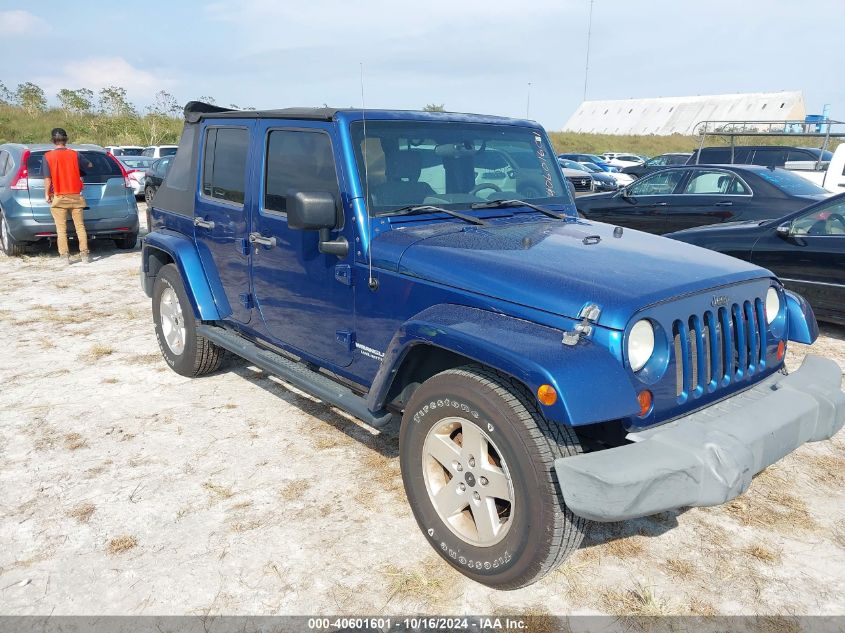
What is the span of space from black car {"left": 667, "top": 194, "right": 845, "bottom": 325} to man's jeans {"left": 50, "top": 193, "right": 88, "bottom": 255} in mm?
8526

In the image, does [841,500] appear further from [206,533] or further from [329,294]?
[206,533]

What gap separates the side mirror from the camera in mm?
3254

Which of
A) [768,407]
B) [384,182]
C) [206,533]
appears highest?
[384,182]

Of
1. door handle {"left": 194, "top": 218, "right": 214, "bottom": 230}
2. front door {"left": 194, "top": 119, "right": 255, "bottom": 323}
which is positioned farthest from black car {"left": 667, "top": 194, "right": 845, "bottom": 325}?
door handle {"left": 194, "top": 218, "right": 214, "bottom": 230}

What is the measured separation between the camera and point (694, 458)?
7.97 feet

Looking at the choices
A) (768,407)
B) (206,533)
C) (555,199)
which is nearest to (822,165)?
(555,199)

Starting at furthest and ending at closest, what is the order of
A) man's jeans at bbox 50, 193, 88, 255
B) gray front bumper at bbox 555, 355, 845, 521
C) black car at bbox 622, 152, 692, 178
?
black car at bbox 622, 152, 692, 178
man's jeans at bbox 50, 193, 88, 255
gray front bumper at bbox 555, 355, 845, 521

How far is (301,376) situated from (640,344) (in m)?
2.00

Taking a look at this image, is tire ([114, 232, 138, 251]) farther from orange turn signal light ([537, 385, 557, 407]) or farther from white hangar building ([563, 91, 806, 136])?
white hangar building ([563, 91, 806, 136])

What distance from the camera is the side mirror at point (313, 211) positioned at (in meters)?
3.25

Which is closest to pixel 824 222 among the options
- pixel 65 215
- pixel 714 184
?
pixel 714 184

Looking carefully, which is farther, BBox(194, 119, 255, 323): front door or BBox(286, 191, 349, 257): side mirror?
BBox(194, 119, 255, 323): front door

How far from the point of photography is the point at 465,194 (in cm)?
380

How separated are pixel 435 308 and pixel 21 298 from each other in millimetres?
6856
